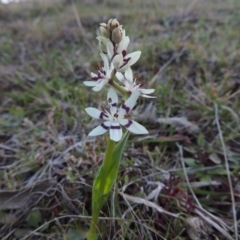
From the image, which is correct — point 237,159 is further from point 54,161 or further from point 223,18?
A: point 223,18

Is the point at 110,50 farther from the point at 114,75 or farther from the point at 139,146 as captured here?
the point at 139,146

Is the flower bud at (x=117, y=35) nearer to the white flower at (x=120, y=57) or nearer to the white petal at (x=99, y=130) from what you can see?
the white flower at (x=120, y=57)

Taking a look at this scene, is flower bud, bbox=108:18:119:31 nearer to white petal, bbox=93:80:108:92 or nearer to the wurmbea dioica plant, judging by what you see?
the wurmbea dioica plant

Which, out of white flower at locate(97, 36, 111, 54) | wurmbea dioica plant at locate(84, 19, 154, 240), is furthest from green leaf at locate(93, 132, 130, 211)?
white flower at locate(97, 36, 111, 54)

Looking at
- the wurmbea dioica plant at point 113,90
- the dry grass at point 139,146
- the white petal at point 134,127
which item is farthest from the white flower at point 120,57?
the dry grass at point 139,146

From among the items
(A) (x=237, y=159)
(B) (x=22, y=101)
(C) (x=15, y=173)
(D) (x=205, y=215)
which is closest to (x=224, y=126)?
(A) (x=237, y=159)

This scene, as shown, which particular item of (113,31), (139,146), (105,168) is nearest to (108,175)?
(105,168)

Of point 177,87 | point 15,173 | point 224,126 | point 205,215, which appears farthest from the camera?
point 177,87
